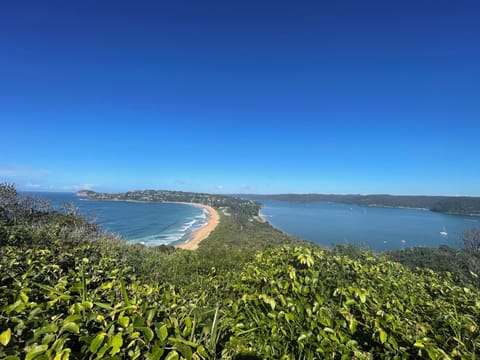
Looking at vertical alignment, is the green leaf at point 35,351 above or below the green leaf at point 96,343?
above

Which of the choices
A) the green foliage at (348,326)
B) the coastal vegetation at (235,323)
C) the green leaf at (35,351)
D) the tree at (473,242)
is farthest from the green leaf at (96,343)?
the tree at (473,242)

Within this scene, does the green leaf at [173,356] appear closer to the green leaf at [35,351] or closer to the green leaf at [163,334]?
the green leaf at [163,334]

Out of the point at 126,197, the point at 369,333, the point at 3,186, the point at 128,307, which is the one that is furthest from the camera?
the point at 126,197

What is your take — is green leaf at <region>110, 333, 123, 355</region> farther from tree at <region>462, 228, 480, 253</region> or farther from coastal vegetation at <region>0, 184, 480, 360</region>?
tree at <region>462, 228, 480, 253</region>

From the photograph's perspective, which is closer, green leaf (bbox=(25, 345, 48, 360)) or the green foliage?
green leaf (bbox=(25, 345, 48, 360))

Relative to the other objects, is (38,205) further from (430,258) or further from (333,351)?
(430,258)

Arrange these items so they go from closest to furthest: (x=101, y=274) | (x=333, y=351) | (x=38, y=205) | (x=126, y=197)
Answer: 1. (x=333, y=351)
2. (x=101, y=274)
3. (x=38, y=205)
4. (x=126, y=197)

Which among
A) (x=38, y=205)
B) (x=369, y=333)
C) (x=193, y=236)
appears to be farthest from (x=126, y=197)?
(x=369, y=333)

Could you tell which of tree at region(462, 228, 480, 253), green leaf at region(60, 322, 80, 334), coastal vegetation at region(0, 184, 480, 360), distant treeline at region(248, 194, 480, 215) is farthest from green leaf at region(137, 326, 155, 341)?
distant treeline at region(248, 194, 480, 215)

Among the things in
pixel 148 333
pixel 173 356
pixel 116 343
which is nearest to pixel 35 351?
pixel 116 343

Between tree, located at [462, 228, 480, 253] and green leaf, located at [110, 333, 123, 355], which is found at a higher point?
green leaf, located at [110, 333, 123, 355]

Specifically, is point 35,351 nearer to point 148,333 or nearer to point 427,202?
point 148,333
